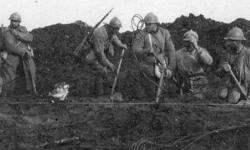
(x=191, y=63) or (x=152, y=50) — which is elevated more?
(x=152, y=50)

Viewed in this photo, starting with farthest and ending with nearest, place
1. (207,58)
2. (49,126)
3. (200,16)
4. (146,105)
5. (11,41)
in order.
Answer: (200,16), (11,41), (207,58), (146,105), (49,126)

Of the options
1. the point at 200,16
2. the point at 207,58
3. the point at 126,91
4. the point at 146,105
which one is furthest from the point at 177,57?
the point at 200,16

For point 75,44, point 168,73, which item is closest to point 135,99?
point 168,73

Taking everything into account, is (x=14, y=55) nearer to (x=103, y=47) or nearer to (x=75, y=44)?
(x=103, y=47)

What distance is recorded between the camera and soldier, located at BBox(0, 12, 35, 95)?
16422 millimetres

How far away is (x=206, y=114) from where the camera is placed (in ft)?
42.5

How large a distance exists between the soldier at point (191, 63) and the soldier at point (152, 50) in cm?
22

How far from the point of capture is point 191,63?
15148 millimetres

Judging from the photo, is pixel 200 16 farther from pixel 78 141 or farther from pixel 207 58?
pixel 78 141

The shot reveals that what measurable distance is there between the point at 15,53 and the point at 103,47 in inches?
82.9

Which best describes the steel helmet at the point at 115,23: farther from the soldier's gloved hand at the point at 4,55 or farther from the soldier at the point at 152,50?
the soldier's gloved hand at the point at 4,55

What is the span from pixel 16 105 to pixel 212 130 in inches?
172

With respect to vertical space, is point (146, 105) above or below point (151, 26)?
below

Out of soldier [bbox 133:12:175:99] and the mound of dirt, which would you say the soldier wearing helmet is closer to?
soldier [bbox 133:12:175:99]
